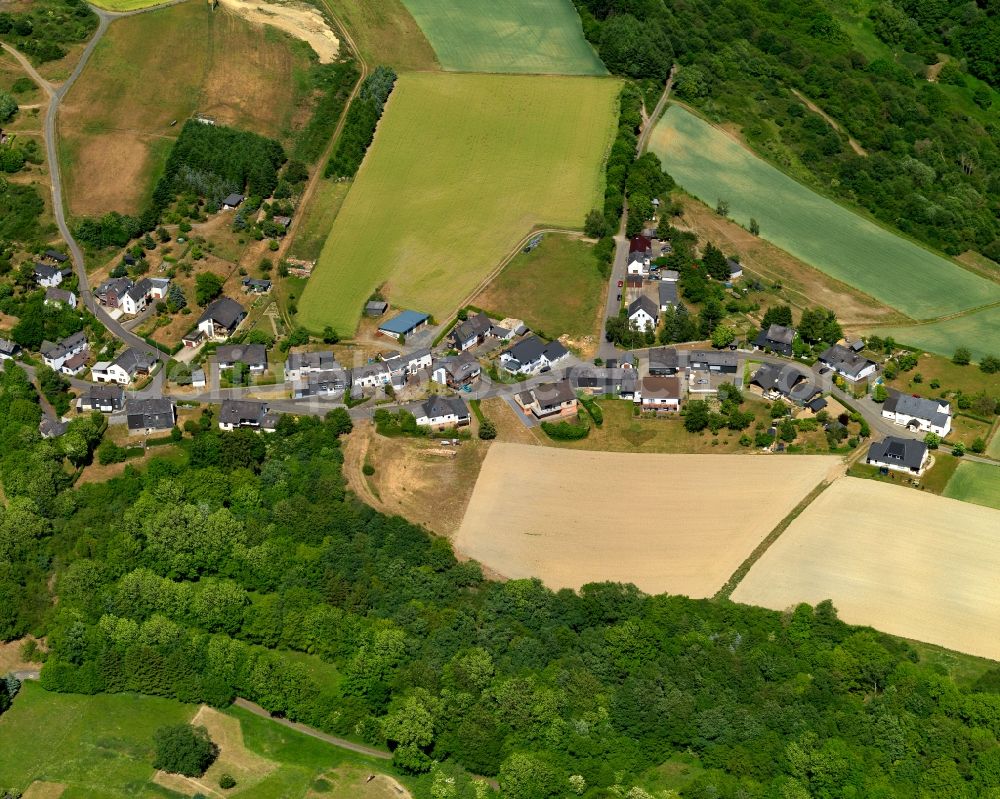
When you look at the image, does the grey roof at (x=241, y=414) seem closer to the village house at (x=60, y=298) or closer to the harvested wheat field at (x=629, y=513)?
the harvested wheat field at (x=629, y=513)

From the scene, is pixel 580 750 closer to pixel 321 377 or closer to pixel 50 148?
pixel 321 377

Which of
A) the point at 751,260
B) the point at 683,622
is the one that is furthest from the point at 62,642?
the point at 751,260

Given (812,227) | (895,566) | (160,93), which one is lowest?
(160,93)

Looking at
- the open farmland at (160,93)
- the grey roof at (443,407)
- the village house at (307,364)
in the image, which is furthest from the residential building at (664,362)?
the open farmland at (160,93)

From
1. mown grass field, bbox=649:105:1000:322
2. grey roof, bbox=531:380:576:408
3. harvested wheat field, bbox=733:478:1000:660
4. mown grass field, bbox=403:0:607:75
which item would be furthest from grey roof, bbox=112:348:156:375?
mown grass field, bbox=649:105:1000:322

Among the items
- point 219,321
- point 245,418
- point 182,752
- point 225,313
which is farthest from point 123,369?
point 182,752

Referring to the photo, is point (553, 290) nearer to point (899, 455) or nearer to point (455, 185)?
point (455, 185)
